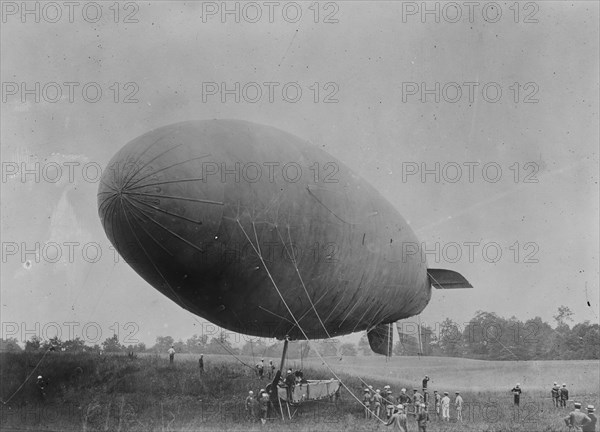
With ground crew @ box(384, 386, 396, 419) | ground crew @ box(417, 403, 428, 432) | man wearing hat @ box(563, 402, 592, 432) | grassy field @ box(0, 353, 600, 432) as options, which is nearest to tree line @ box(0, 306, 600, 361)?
grassy field @ box(0, 353, 600, 432)

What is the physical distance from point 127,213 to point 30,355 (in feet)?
40.6

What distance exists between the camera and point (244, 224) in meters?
9.16

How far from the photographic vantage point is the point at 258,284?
993 cm

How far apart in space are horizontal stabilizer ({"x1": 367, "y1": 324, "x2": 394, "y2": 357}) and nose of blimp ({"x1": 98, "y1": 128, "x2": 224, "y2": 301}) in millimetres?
9029

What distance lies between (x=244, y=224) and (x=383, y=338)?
29.9 feet

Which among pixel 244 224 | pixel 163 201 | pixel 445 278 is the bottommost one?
pixel 445 278

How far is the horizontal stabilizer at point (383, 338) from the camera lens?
16.7m

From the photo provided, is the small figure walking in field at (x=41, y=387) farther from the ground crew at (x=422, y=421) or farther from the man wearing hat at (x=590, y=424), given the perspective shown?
the man wearing hat at (x=590, y=424)

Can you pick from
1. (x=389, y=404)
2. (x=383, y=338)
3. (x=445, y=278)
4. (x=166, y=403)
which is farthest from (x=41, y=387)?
(x=445, y=278)

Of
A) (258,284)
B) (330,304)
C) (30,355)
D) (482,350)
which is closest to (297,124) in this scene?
(330,304)

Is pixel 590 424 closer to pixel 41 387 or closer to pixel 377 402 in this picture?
pixel 377 402

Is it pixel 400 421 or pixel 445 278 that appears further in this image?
pixel 445 278

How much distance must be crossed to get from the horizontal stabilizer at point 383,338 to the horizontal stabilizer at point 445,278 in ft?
6.35

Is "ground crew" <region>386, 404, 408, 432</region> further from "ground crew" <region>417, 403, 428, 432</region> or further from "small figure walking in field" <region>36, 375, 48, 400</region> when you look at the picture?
A: "small figure walking in field" <region>36, 375, 48, 400</region>
